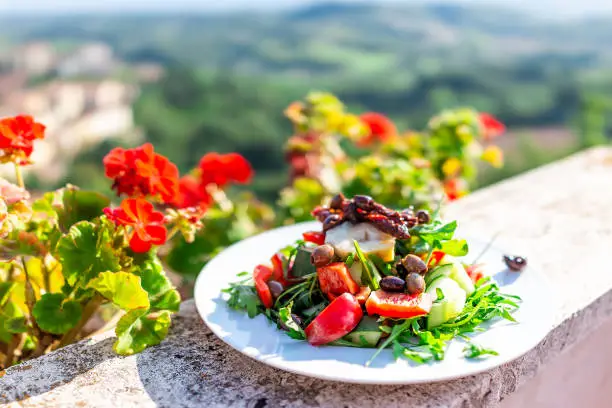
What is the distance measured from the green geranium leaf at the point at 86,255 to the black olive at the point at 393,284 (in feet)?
1.76

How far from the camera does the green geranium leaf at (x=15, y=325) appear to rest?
132cm

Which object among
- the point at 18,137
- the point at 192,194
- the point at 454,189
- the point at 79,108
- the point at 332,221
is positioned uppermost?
the point at 18,137

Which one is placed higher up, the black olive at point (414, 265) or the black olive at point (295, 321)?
the black olive at point (414, 265)

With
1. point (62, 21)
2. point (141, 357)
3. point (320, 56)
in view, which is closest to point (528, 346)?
point (141, 357)

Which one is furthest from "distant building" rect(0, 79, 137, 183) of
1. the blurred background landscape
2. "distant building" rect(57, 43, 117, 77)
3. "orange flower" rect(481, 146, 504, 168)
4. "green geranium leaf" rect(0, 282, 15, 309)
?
"green geranium leaf" rect(0, 282, 15, 309)

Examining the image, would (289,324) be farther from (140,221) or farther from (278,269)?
(140,221)

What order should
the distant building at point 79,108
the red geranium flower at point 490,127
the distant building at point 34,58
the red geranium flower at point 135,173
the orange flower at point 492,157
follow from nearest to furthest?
the red geranium flower at point 135,173 < the orange flower at point 492,157 < the red geranium flower at point 490,127 < the distant building at point 79,108 < the distant building at point 34,58

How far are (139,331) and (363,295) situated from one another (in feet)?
1.49

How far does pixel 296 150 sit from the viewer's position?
2410mm

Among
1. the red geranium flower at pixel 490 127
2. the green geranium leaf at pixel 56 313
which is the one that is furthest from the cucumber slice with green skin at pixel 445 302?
the red geranium flower at pixel 490 127

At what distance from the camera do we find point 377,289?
1.18 m

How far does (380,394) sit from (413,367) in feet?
0.34

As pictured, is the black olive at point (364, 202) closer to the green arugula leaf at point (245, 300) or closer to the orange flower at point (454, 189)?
the green arugula leaf at point (245, 300)

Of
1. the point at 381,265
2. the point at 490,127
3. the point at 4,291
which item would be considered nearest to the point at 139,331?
the point at 4,291
